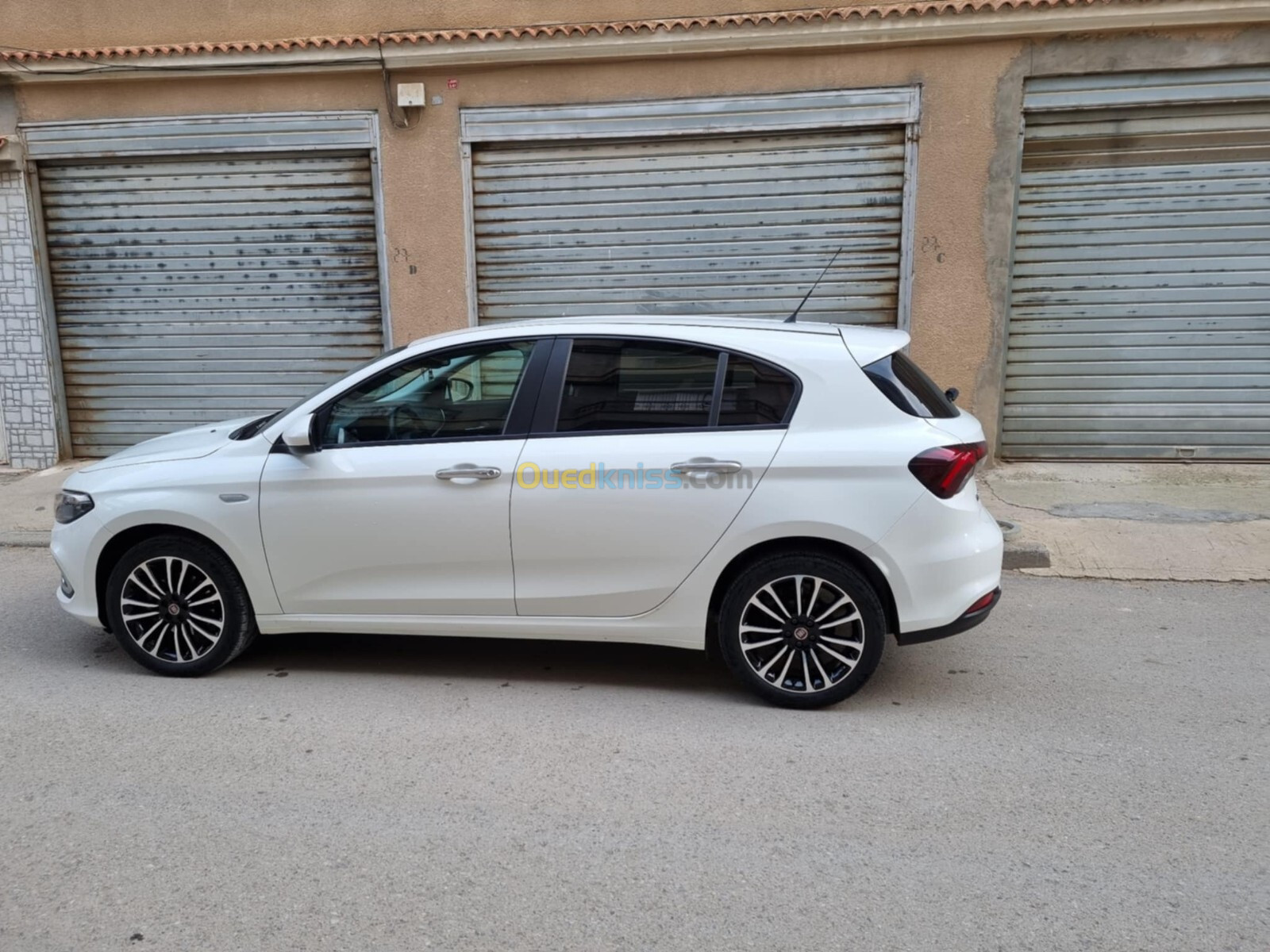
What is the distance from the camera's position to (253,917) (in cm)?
282

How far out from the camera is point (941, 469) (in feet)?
13.1

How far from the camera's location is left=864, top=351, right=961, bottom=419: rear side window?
4156mm

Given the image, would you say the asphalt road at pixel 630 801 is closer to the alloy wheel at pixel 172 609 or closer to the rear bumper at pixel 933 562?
the alloy wheel at pixel 172 609

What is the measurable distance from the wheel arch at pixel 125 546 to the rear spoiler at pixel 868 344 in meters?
3.00

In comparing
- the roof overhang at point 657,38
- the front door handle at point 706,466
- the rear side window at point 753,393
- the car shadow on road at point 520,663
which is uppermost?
the roof overhang at point 657,38

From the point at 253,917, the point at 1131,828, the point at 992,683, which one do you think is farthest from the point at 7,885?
the point at 992,683

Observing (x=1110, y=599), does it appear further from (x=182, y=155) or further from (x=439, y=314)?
(x=182, y=155)

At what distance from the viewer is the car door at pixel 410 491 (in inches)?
170

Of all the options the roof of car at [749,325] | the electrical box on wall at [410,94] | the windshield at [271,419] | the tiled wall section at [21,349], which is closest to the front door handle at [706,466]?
the roof of car at [749,325]

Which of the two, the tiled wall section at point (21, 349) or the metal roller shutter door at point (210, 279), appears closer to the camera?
the metal roller shutter door at point (210, 279)

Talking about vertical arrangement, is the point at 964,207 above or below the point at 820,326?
above

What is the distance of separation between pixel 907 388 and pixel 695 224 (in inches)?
200

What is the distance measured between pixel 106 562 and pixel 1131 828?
4522 mm

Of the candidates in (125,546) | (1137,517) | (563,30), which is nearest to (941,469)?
(125,546)
